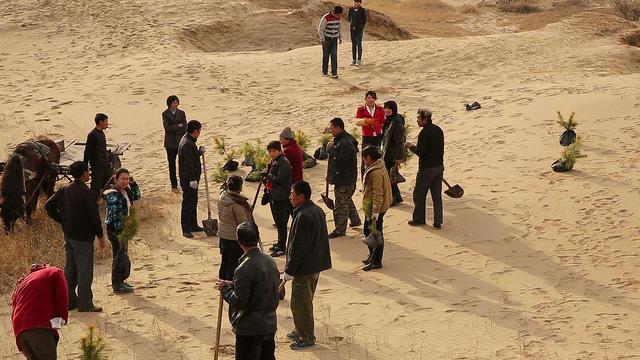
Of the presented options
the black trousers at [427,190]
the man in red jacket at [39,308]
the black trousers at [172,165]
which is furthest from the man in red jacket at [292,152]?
the man in red jacket at [39,308]

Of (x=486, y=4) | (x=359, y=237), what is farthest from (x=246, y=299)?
→ (x=486, y=4)

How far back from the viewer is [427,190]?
1320 cm

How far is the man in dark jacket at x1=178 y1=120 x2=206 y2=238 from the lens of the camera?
13.2 metres

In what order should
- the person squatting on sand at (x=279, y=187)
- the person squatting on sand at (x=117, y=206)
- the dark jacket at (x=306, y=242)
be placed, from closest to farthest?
the dark jacket at (x=306, y=242) < the person squatting on sand at (x=117, y=206) < the person squatting on sand at (x=279, y=187)

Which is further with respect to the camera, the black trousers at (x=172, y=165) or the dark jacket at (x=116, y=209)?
the black trousers at (x=172, y=165)

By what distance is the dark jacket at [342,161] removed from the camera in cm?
1270

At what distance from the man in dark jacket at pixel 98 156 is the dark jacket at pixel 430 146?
4.15m

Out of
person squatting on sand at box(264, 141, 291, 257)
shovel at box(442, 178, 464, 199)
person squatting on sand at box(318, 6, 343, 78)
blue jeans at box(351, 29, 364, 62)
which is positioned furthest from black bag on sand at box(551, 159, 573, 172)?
blue jeans at box(351, 29, 364, 62)

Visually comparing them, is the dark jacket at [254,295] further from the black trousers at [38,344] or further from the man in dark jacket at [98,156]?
the man in dark jacket at [98,156]

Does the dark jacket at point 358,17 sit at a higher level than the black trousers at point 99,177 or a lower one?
higher

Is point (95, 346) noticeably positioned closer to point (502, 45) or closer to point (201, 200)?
point (201, 200)

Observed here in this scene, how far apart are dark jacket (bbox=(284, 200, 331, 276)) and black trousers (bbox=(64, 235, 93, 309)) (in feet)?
7.78

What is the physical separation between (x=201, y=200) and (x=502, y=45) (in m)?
10.3

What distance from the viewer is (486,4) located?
1660 inches
